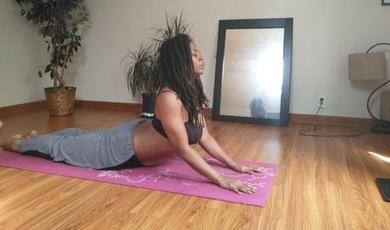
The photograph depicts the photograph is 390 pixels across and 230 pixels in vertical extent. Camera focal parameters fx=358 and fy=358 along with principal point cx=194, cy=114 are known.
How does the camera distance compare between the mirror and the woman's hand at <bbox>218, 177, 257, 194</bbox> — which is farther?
the mirror

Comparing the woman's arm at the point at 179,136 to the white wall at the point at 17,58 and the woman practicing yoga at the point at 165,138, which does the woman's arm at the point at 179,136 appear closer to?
the woman practicing yoga at the point at 165,138

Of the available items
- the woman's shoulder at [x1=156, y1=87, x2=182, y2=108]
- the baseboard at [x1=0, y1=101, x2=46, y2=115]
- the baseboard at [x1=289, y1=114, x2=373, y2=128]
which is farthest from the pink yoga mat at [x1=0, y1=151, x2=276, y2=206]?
the baseboard at [x1=0, y1=101, x2=46, y2=115]

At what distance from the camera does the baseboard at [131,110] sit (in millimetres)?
3590

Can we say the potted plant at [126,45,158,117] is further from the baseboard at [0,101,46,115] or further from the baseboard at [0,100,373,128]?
the baseboard at [0,101,46,115]

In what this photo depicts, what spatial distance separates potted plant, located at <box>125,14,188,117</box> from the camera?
389 cm

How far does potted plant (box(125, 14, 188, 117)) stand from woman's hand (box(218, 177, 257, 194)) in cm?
208

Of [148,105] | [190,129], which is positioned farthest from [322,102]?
[190,129]

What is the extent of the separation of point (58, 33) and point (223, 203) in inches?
120

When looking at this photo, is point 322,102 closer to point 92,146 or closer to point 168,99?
point 168,99

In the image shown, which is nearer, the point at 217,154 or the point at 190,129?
the point at 190,129

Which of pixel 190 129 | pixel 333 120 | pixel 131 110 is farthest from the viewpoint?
pixel 131 110

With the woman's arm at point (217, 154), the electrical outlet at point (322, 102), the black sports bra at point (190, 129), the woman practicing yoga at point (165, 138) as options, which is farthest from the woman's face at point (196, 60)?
the electrical outlet at point (322, 102)

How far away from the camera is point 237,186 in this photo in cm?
184

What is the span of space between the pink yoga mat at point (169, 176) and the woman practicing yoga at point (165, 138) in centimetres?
5
